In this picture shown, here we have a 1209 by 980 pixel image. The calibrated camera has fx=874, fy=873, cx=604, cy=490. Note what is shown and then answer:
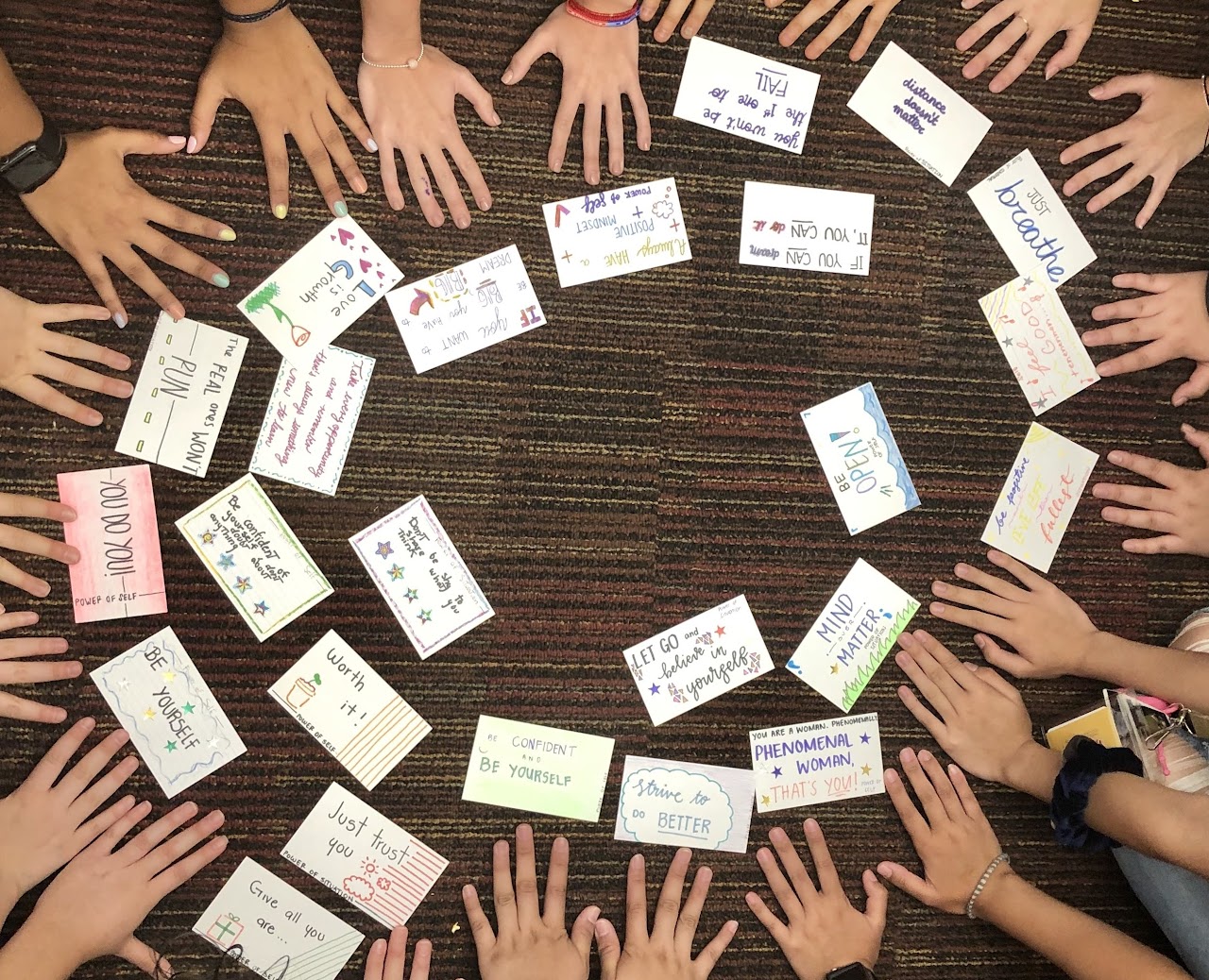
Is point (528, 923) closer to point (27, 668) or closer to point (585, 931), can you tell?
point (585, 931)

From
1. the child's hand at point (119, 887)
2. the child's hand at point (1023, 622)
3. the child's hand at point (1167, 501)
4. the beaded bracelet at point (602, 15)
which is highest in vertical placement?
the beaded bracelet at point (602, 15)

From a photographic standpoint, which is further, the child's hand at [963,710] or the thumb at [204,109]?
the child's hand at [963,710]

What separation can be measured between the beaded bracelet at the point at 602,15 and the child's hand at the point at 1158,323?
758mm

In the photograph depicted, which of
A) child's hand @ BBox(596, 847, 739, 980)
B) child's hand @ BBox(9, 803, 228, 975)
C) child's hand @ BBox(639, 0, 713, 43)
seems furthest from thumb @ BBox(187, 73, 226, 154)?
child's hand @ BBox(596, 847, 739, 980)

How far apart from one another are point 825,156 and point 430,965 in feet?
3.96

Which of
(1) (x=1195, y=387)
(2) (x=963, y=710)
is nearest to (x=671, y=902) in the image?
(2) (x=963, y=710)

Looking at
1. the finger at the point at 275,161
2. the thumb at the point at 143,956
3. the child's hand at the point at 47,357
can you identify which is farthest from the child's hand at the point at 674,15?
the thumb at the point at 143,956

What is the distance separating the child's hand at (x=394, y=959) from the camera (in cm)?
112

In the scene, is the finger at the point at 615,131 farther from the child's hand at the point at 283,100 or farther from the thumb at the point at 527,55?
the child's hand at the point at 283,100

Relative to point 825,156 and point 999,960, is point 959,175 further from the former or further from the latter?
point 999,960

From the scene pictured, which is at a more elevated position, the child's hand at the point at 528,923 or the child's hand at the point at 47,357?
the child's hand at the point at 47,357

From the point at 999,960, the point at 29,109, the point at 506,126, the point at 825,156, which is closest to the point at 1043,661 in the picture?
the point at 999,960

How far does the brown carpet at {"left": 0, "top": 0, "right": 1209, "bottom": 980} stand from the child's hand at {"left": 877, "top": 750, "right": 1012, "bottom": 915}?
3 cm

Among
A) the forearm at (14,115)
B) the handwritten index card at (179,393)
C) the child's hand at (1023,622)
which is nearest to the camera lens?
the forearm at (14,115)
